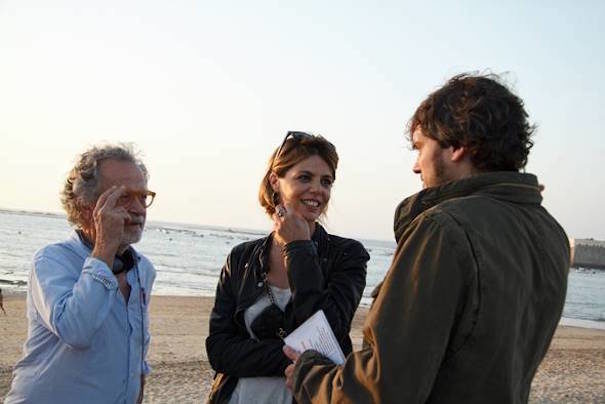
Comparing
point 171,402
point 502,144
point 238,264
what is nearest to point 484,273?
point 502,144

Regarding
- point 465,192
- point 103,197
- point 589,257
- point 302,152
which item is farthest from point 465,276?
point 589,257

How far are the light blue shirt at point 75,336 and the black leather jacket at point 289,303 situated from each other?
0.45 metres

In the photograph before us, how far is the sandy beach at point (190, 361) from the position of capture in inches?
355

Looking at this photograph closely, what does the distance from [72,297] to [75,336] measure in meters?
0.17

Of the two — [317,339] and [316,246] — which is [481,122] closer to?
[317,339]

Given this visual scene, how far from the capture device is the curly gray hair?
3000mm

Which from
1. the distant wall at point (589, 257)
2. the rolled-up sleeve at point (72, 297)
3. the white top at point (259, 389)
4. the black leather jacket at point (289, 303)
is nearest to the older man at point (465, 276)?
the black leather jacket at point (289, 303)

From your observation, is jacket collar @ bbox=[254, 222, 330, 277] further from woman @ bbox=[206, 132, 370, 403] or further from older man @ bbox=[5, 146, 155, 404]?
older man @ bbox=[5, 146, 155, 404]

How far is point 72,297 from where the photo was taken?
8.50ft

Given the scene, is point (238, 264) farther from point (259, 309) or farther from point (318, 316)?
point (318, 316)

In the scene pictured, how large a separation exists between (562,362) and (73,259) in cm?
1412

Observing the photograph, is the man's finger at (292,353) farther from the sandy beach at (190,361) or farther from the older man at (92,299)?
the sandy beach at (190,361)

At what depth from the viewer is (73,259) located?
113 inches

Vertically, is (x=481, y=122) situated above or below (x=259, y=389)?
above
